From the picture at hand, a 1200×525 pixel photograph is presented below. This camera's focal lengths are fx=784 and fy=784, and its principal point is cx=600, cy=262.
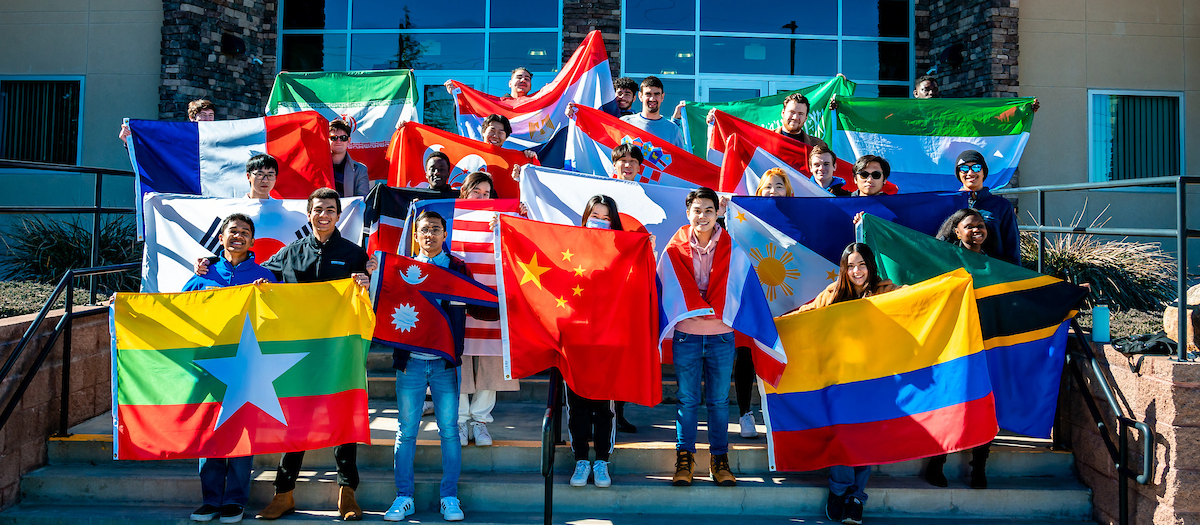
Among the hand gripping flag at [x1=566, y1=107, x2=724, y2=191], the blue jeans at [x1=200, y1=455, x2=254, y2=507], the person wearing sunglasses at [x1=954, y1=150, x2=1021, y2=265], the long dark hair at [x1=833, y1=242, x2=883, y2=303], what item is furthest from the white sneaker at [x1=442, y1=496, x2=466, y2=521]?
the person wearing sunglasses at [x1=954, y1=150, x2=1021, y2=265]

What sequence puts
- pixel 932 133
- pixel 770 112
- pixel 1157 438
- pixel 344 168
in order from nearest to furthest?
1. pixel 1157 438
2. pixel 344 168
3. pixel 932 133
4. pixel 770 112

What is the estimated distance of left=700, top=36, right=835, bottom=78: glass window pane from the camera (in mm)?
13273

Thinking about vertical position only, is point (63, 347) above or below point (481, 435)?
above

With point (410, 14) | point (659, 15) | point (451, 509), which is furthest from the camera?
point (410, 14)

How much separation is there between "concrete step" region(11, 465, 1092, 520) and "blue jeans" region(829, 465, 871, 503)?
0.55 ft

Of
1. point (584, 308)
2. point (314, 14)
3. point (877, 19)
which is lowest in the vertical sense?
point (584, 308)

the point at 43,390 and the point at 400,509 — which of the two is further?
the point at 43,390

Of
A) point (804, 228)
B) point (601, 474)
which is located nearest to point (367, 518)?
point (601, 474)

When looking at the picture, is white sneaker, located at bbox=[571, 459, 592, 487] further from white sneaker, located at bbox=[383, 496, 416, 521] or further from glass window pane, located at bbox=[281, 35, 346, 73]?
glass window pane, located at bbox=[281, 35, 346, 73]

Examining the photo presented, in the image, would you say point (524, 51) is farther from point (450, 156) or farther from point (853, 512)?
point (853, 512)

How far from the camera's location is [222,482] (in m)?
4.94

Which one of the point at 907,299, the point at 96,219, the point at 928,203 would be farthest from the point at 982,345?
the point at 96,219

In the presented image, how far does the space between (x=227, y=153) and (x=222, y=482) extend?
3390 millimetres

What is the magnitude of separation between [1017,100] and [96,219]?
8848 millimetres
